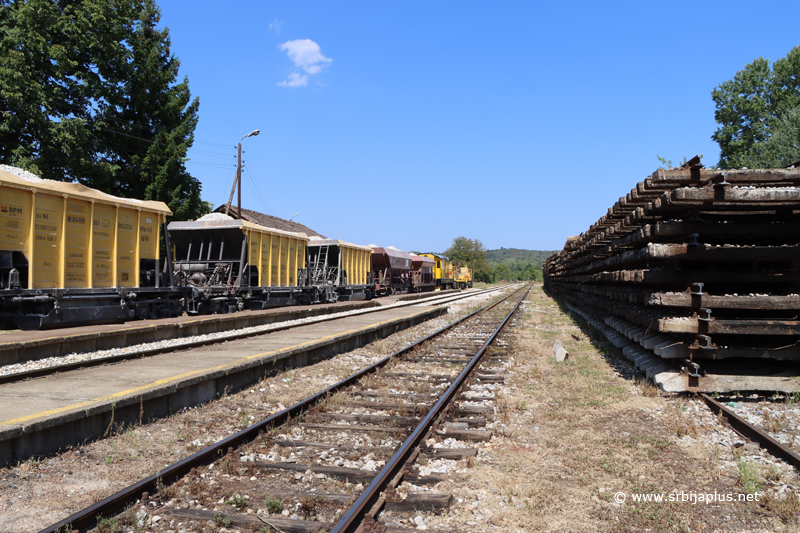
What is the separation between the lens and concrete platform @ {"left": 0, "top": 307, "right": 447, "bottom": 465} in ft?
15.3

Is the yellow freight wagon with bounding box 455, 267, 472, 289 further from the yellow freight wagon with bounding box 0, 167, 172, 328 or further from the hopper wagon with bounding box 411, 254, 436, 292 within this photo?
the yellow freight wagon with bounding box 0, 167, 172, 328

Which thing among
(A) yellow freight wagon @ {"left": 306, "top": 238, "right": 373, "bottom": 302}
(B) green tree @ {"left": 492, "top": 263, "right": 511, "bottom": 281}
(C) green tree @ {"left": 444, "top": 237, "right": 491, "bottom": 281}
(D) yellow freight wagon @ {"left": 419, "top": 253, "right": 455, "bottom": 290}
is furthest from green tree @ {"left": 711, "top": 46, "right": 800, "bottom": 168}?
(B) green tree @ {"left": 492, "top": 263, "right": 511, "bottom": 281}

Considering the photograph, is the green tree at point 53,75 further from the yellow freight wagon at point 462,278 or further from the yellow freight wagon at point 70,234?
the yellow freight wagon at point 462,278

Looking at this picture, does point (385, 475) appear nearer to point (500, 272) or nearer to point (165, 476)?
point (165, 476)

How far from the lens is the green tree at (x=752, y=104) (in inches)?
1783

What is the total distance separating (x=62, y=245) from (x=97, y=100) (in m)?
20.0

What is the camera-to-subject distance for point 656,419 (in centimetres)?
Result: 610

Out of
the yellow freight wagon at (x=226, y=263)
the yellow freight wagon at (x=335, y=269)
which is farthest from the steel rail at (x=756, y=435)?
the yellow freight wagon at (x=335, y=269)

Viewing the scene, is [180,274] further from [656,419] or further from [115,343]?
[656,419]

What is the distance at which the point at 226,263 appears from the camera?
18.6m

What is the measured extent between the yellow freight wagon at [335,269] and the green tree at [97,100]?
357 inches

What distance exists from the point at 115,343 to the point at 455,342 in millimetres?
7594

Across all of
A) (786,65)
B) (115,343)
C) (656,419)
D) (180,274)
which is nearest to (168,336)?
(115,343)

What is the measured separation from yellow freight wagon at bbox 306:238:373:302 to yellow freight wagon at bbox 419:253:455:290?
65.8 feet
